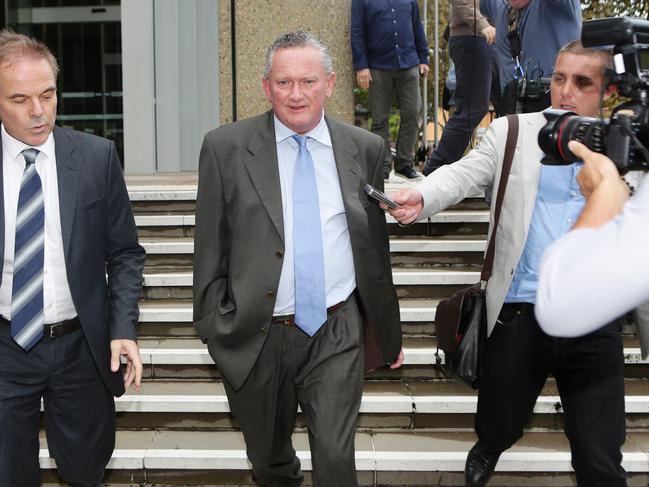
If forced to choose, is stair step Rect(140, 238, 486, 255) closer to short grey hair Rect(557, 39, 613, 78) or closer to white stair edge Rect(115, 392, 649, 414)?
white stair edge Rect(115, 392, 649, 414)

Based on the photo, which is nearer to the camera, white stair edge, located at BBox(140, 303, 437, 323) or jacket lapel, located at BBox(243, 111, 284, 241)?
jacket lapel, located at BBox(243, 111, 284, 241)

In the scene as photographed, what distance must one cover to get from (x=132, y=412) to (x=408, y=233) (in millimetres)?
2445

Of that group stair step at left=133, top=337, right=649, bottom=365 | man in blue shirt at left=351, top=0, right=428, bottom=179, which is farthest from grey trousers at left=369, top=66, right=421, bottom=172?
stair step at left=133, top=337, right=649, bottom=365

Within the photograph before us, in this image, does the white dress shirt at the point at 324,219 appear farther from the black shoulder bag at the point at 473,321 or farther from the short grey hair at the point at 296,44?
the black shoulder bag at the point at 473,321

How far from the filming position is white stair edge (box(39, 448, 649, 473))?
418cm

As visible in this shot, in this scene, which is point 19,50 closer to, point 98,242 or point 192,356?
point 98,242

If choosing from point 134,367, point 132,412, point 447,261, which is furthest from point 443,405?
point 134,367

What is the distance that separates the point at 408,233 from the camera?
232 inches

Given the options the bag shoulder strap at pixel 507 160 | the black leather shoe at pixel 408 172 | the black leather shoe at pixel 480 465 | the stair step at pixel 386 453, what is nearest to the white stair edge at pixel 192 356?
the stair step at pixel 386 453

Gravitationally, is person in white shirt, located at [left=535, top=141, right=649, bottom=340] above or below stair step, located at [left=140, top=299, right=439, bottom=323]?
above

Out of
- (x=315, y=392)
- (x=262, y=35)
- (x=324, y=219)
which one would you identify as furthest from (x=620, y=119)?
(x=262, y=35)

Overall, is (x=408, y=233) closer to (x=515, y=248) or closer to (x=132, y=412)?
(x=132, y=412)

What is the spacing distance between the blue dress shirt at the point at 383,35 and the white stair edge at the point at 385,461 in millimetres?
3861

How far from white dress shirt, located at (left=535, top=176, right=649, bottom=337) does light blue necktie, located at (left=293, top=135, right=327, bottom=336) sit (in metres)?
1.58
